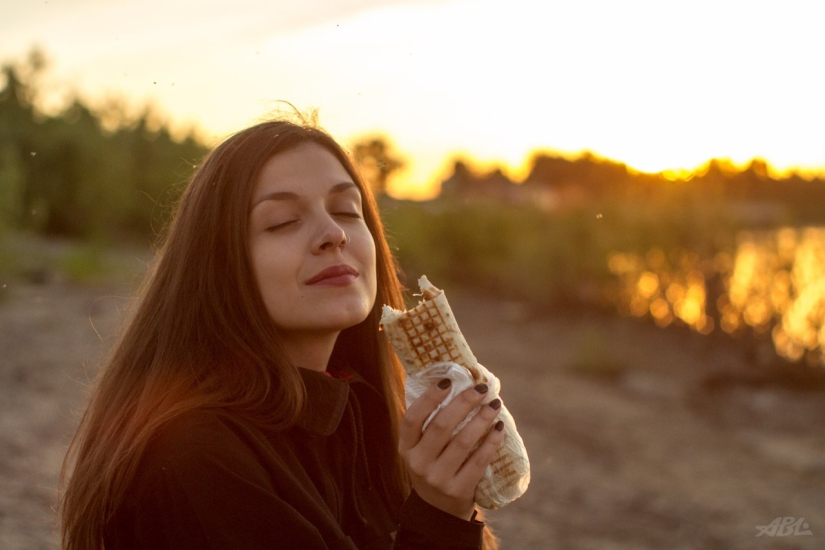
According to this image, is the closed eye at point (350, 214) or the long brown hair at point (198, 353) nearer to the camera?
the long brown hair at point (198, 353)

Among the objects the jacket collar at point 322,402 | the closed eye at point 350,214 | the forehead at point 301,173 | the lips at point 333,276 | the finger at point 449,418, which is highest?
the forehead at point 301,173

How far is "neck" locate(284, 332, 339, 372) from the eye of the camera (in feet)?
7.47

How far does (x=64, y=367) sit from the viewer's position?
7703 mm

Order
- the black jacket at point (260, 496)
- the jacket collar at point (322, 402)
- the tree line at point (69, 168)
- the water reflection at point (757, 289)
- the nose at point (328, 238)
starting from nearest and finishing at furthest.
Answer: the black jacket at point (260, 496), the jacket collar at point (322, 402), the nose at point (328, 238), the water reflection at point (757, 289), the tree line at point (69, 168)

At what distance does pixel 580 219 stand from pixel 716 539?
8.29m

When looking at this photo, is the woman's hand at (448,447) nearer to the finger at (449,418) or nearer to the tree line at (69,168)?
the finger at (449,418)

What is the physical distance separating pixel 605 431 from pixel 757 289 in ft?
10.9

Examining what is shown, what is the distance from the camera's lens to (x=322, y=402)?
2.14m

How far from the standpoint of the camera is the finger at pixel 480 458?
1.89 m

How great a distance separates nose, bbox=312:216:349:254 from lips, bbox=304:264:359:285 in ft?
0.19

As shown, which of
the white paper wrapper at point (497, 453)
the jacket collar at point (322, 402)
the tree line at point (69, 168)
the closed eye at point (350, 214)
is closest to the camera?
the white paper wrapper at point (497, 453)

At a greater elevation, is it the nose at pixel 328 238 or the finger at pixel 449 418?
the nose at pixel 328 238

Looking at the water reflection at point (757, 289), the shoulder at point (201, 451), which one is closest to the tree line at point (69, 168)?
the water reflection at point (757, 289)

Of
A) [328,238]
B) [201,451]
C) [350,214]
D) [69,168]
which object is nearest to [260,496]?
[201,451]
